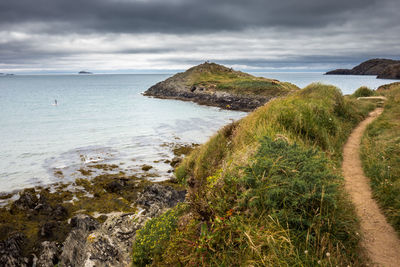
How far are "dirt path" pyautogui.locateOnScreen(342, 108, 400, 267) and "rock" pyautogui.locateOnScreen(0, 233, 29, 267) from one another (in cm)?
1039

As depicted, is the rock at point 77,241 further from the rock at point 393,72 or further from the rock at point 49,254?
the rock at point 393,72

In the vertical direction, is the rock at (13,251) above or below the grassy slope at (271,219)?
below

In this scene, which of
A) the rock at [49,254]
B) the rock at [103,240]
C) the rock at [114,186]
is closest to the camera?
the rock at [103,240]

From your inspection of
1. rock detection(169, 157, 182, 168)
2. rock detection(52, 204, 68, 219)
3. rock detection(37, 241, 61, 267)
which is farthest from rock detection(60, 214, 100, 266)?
rock detection(169, 157, 182, 168)

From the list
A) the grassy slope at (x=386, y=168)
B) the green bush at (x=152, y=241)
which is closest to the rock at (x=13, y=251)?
the green bush at (x=152, y=241)

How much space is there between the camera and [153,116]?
39406 millimetres

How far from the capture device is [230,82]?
69.4 m

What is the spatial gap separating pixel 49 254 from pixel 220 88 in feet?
199

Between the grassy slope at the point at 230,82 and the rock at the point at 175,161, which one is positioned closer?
the rock at the point at 175,161

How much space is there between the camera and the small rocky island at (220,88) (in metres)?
53.8

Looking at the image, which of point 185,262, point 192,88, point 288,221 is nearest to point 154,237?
point 185,262

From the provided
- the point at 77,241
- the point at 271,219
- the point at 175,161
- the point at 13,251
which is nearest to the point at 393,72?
the point at 175,161

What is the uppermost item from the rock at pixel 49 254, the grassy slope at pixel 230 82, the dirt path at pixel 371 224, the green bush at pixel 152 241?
the grassy slope at pixel 230 82

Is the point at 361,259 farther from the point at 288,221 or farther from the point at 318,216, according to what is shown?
the point at 288,221
